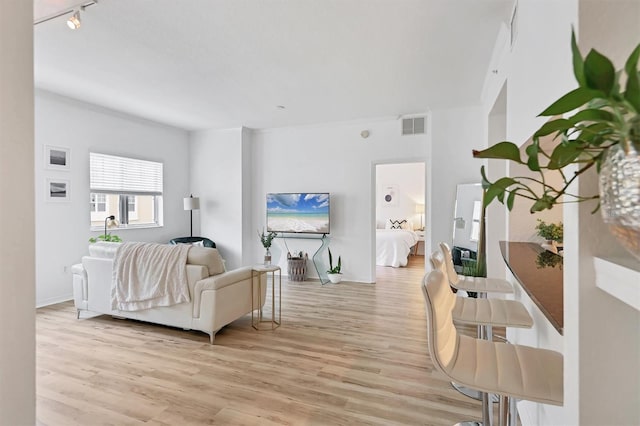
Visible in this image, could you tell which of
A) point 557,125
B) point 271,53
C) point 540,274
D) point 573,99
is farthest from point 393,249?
point 573,99

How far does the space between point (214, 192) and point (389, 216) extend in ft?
16.8

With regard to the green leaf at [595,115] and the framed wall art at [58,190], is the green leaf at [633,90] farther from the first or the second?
the framed wall art at [58,190]

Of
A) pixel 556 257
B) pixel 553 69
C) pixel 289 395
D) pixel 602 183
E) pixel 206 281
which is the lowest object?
pixel 289 395

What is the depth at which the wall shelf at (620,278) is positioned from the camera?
0.65 meters

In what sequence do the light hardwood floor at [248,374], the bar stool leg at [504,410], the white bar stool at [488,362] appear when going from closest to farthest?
the white bar stool at [488,362]
the bar stool leg at [504,410]
the light hardwood floor at [248,374]

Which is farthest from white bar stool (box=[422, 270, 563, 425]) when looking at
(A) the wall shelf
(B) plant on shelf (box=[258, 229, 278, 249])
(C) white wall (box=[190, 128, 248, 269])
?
(C) white wall (box=[190, 128, 248, 269])

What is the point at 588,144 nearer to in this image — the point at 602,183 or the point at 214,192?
the point at 602,183

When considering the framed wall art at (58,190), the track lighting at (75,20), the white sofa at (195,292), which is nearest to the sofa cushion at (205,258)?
the white sofa at (195,292)

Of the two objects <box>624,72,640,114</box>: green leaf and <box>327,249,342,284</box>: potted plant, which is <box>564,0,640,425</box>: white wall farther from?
<box>327,249,342,284</box>: potted plant

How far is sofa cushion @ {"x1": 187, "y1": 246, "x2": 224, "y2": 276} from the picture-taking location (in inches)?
127

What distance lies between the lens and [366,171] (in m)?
5.68

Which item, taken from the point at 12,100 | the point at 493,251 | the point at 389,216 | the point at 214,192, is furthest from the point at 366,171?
the point at 12,100

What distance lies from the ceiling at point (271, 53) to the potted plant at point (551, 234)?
1.71 metres

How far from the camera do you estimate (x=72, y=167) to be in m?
4.66
